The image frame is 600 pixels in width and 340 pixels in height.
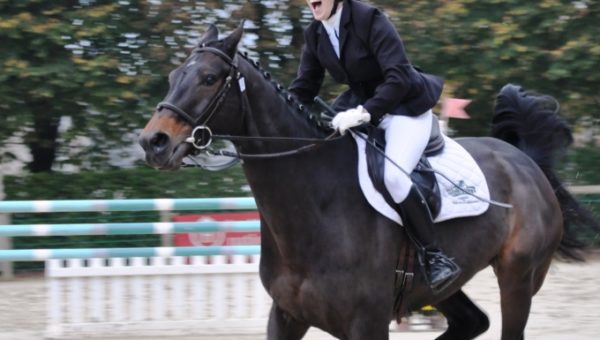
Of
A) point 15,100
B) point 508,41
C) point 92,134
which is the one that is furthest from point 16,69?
point 508,41

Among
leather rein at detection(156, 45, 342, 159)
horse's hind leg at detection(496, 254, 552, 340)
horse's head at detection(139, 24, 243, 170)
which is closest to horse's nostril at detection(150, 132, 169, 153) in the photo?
horse's head at detection(139, 24, 243, 170)

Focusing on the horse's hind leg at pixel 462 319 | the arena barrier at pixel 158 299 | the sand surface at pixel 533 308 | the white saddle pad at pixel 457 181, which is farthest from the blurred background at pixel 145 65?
the white saddle pad at pixel 457 181

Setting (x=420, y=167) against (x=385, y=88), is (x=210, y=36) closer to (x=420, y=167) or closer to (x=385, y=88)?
(x=385, y=88)

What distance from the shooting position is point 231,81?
15.0ft

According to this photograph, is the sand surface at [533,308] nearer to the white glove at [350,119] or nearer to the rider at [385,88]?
the rider at [385,88]

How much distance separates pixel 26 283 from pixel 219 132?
20.0 ft

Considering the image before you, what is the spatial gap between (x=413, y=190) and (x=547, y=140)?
1.96 meters

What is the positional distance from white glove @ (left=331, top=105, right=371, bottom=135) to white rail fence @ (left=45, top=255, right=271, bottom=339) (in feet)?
10.2

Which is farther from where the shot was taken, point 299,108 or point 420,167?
point 420,167

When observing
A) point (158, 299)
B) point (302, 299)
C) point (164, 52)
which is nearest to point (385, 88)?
point (302, 299)

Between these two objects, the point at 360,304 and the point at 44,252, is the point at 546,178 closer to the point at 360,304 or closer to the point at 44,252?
the point at 360,304

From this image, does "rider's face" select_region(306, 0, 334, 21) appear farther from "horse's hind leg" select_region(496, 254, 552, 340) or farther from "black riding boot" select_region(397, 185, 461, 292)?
"horse's hind leg" select_region(496, 254, 552, 340)

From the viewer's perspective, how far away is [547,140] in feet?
21.7

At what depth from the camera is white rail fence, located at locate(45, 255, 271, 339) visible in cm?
770
